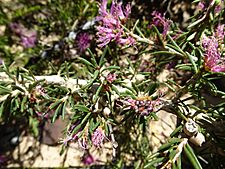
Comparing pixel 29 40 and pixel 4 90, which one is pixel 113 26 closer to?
pixel 4 90

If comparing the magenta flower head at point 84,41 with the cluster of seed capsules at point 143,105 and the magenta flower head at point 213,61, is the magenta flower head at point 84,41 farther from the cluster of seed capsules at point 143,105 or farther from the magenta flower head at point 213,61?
the magenta flower head at point 213,61

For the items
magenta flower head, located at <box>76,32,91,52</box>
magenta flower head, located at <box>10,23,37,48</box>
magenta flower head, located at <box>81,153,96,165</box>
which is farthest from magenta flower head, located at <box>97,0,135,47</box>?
magenta flower head, located at <box>10,23,37,48</box>

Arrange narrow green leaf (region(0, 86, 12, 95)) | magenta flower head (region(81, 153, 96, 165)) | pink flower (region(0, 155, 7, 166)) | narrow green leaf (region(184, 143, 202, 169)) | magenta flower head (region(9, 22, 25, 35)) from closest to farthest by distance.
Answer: narrow green leaf (region(184, 143, 202, 169)) → narrow green leaf (region(0, 86, 12, 95)) → magenta flower head (region(81, 153, 96, 165)) → pink flower (region(0, 155, 7, 166)) → magenta flower head (region(9, 22, 25, 35))

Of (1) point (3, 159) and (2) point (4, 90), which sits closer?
(2) point (4, 90)

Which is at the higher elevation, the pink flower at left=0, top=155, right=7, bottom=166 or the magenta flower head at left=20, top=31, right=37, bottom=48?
the magenta flower head at left=20, top=31, right=37, bottom=48

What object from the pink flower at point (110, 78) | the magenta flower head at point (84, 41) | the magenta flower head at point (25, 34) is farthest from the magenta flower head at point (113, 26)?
the magenta flower head at point (25, 34)

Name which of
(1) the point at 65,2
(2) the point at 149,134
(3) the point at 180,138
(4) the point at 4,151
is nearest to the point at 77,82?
(3) the point at 180,138

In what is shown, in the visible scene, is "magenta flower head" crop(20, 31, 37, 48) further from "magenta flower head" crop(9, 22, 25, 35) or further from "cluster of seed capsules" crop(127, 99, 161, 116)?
"cluster of seed capsules" crop(127, 99, 161, 116)

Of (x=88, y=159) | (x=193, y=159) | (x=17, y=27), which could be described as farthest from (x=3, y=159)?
(x=193, y=159)
